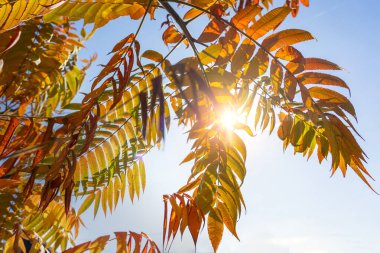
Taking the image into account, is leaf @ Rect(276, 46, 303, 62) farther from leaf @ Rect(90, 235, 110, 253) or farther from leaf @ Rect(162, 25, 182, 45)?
leaf @ Rect(90, 235, 110, 253)

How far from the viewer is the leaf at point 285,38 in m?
1.03

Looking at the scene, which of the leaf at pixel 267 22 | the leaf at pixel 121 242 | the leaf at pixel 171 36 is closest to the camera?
the leaf at pixel 267 22

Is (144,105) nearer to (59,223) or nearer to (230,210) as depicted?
(230,210)

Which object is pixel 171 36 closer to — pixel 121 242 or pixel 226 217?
pixel 226 217

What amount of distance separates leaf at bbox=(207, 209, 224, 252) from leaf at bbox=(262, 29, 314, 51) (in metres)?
0.55

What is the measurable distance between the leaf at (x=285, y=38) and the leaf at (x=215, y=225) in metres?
0.55

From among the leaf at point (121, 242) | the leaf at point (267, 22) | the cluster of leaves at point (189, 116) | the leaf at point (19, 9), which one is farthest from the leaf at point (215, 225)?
the leaf at point (19, 9)

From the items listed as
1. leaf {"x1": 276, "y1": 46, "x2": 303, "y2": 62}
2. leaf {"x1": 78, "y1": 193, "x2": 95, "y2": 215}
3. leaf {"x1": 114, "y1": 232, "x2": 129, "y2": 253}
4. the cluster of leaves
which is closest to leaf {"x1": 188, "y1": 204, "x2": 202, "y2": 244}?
the cluster of leaves

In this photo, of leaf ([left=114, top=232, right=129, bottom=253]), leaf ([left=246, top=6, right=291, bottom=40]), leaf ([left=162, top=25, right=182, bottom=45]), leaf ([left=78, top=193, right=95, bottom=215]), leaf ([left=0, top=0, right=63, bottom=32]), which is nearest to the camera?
leaf ([left=0, top=0, right=63, bottom=32])

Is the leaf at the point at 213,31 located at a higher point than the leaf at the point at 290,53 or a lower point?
higher

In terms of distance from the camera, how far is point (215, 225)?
118cm

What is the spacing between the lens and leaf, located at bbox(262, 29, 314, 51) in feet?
3.37

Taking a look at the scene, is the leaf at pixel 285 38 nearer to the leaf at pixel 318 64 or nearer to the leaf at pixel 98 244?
the leaf at pixel 318 64

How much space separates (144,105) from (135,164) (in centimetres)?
117
